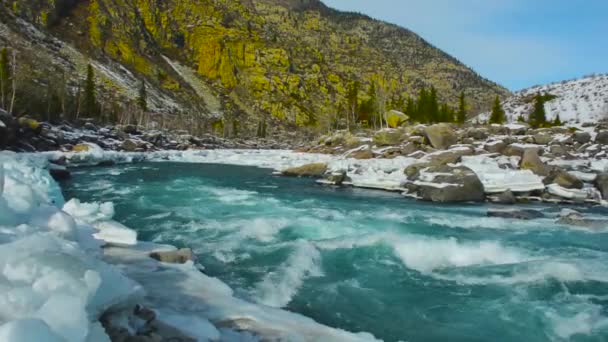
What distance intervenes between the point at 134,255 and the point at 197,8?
210 metres

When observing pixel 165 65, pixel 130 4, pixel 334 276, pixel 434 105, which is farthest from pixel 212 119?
pixel 334 276

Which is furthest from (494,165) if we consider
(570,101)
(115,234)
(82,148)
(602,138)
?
(570,101)

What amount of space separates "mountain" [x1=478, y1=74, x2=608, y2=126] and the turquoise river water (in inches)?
2466

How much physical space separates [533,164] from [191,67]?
6440 inches

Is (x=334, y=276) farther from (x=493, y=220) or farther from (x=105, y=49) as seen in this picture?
(x=105, y=49)

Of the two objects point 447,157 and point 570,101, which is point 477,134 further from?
point 570,101

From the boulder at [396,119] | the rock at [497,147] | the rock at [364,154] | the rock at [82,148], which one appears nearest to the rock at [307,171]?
the rock at [364,154]

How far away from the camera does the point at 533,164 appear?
74.7 feet

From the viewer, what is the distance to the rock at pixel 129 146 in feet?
171

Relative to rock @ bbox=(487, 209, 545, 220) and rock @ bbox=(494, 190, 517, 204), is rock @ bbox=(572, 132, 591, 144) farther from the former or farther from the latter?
rock @ bbox=(487, 209, 545, 220)

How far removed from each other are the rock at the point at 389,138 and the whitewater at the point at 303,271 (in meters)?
22.9

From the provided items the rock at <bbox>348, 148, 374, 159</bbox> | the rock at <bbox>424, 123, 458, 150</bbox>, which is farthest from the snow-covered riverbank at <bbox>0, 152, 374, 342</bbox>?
the rock at <bbox>424, 123, 458, 150</bbox>

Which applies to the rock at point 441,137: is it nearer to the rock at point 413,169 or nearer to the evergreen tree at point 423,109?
the rock at point 413,169

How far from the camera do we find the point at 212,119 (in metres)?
135
